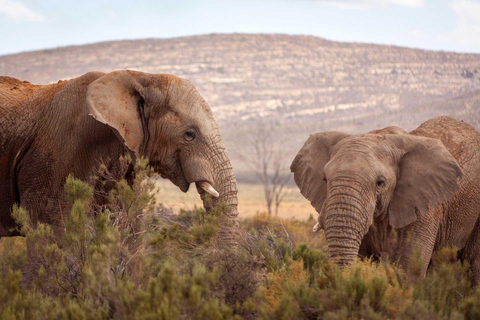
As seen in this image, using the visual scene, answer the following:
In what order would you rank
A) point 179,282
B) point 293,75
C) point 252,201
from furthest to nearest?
point 293,75 < point 252,201 < point 179,282

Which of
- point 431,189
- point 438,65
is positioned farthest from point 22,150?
point 438,65

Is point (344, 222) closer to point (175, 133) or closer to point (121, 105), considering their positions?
point (175, 133)

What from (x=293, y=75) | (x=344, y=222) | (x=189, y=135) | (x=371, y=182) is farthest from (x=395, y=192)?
(x=293, y=75)

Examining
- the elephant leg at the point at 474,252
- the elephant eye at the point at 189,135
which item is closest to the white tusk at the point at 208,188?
the elephant eye at the point at 189,135

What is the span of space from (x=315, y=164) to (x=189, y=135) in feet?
4.84

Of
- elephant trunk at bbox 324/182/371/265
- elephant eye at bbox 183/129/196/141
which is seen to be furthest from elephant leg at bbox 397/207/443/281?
elephant eye at bbox 183/129/196/141

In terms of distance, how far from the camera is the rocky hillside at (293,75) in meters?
59.3

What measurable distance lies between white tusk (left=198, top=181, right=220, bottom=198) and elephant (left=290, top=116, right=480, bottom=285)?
44.2 inches

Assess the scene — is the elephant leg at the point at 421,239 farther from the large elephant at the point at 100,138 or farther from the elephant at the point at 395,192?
the large elephant at the point at 100,138

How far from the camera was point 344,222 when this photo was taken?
589cm

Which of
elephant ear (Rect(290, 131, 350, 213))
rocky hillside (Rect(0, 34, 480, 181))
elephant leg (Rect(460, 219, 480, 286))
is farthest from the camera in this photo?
rocky hillside (Rect(0, 34, 480, 181))

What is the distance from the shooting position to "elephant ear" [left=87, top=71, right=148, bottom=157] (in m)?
6.36

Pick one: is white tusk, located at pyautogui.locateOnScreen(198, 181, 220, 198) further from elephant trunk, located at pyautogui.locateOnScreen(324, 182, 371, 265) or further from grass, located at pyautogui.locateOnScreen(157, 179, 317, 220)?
grass, located at pyautogui.locateOnScreen(157, 179, 317, 220)

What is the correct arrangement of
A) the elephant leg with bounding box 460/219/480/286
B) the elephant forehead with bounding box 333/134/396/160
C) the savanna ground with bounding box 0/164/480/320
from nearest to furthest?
the savanna ground with bounding box 0/164/480/320, the elephant forehead with bounding box 333/134/396/160, the elephant leg with bounding box 460/219/480/286
